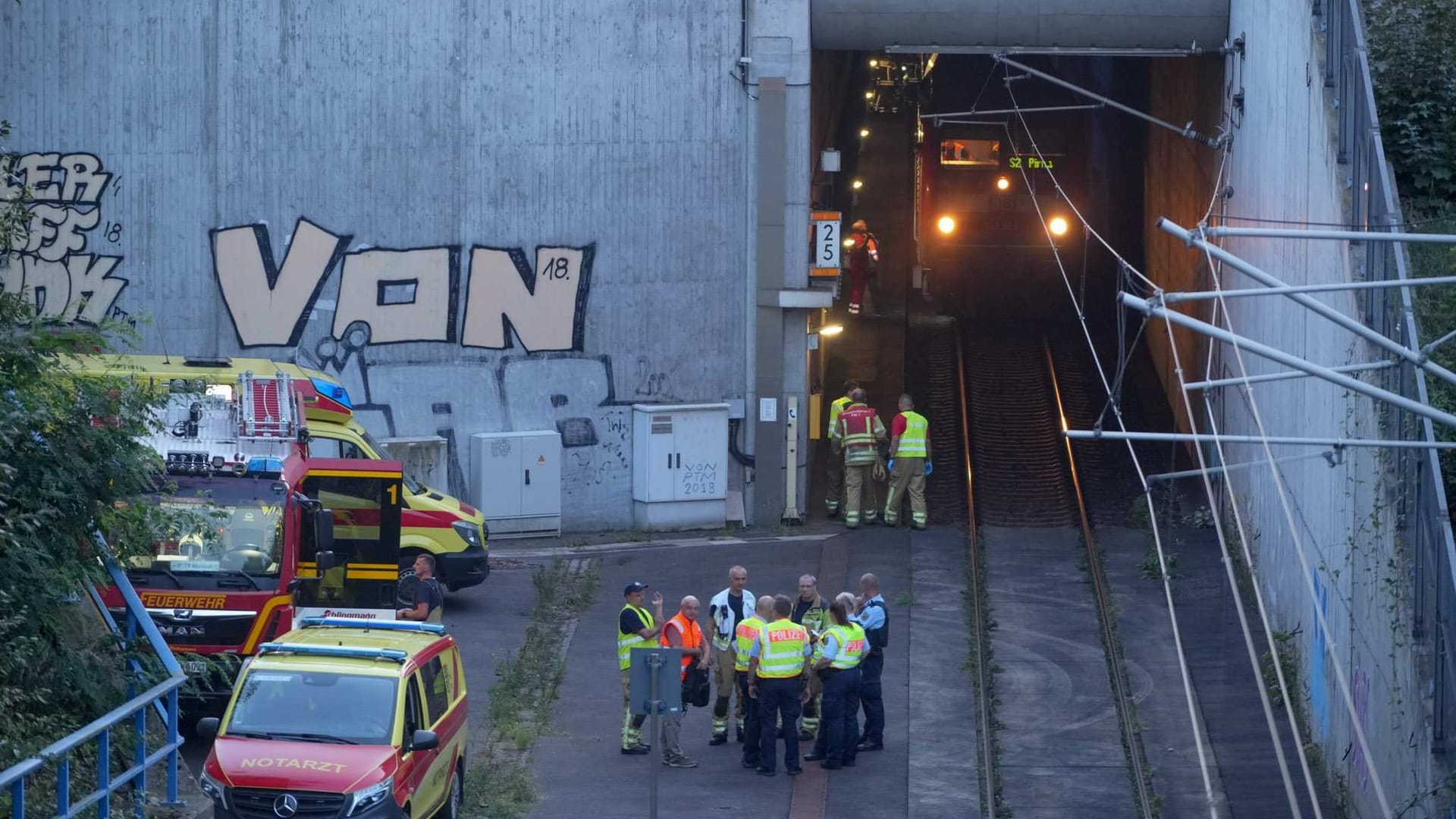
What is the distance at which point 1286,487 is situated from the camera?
18.1 meters

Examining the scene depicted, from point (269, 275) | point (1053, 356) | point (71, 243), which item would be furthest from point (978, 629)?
point (71, 243)

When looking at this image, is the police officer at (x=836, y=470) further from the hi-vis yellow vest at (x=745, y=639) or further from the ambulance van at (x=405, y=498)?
the hi-vis yellow vest at (x=745, y=639)

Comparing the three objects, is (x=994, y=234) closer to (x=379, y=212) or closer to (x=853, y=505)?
(x=853, y=505)

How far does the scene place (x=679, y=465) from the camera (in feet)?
81.3

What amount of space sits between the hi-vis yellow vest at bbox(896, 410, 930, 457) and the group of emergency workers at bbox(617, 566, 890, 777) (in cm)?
829

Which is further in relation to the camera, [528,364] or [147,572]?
[528,364]

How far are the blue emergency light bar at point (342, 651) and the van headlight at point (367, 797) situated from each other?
3.93 feet

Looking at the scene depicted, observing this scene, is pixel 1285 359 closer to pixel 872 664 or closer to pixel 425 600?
pixel 872 664

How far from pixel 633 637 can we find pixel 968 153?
20369mm

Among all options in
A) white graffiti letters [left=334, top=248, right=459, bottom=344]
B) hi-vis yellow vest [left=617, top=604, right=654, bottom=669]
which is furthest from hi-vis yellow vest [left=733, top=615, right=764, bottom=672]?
white graffiti letters [left=334, top=248, right=459, bottom=344]

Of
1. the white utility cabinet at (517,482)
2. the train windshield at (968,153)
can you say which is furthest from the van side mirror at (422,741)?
the train windshield at (968,153)

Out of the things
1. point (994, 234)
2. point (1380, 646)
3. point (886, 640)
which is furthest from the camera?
point (994, 234)

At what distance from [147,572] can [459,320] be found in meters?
10.5

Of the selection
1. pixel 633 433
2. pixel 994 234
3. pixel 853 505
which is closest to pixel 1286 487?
pixel 853 505
